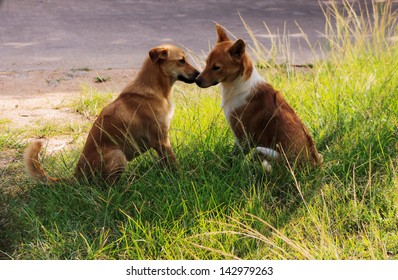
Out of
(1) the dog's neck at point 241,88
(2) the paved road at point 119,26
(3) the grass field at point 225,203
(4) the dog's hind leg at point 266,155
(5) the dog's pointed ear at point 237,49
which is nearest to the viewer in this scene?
(3) the grass field at point 225,203

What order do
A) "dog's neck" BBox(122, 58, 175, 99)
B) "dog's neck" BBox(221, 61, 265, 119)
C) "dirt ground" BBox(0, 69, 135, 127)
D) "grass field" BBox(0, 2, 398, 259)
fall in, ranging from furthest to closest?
"dirt ground" BBox(0, 69, 135, 127), "dog's neck" BBox(122, 58, 175, 99), "dog's neck" BBox(221, 61, 265, 119), "grass field" BBox(0, 2, 398, 259)

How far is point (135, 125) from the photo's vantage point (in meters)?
5.19

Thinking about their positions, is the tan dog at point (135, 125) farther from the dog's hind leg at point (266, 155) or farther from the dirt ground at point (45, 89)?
the dirt ground at point (45, 89)

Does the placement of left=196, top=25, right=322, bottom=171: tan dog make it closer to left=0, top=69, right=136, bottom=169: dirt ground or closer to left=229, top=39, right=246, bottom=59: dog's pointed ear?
left=229, top=39, right=246, bottom=59: dog's pointed ear

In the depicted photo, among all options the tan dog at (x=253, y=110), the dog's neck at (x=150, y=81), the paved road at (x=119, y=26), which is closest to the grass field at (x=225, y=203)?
the tan dog at (x=253, y=110)

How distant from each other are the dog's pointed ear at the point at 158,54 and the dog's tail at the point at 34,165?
1.05 metres

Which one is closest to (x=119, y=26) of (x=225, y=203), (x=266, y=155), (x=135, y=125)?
(x=135, y=125)

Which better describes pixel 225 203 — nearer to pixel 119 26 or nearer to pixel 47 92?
pixel 47 92

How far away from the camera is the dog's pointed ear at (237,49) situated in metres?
4.97

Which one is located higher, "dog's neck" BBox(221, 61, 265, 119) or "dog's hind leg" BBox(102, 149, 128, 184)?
"dog's neck" BBox(221, 61, 265, 119)

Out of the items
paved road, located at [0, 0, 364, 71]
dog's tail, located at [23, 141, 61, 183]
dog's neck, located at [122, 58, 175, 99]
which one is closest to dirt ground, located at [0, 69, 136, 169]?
paved road, located at [0, 0, 364, 71]

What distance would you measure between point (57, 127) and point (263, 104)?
247 cm

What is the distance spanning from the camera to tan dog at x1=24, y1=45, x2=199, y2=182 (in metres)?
5.02

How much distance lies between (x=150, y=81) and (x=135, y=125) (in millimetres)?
381
